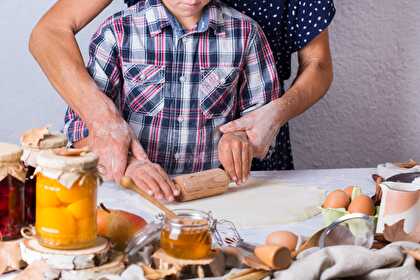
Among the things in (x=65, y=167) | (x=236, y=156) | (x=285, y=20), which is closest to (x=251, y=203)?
(x=236, y=156)

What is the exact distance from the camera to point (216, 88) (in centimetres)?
207

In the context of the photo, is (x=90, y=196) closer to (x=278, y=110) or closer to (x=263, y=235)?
(x=263, y=235)

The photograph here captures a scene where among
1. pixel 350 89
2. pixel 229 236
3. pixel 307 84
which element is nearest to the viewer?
pixel 229 236

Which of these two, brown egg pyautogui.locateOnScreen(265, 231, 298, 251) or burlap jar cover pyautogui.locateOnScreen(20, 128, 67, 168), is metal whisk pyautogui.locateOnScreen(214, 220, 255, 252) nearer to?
brown egg pyautogui.locateOnScreen(265, 231, 298, 251)

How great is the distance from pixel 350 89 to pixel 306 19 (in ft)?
2.51

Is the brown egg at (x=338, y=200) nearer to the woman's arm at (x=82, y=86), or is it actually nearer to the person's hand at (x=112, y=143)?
the woman's arm at (x=82, y=86)

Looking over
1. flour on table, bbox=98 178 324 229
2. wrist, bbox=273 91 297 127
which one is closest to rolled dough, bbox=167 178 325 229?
flour on table, bbox=98 178 324 229

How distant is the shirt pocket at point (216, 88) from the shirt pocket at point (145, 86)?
0.37 feet

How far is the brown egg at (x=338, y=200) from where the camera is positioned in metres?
1.57

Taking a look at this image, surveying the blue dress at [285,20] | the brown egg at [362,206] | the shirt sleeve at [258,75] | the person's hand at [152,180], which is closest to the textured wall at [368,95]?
the blue dress at [285,20]

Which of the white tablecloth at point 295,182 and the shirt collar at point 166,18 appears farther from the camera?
the shirt collar at point 166,18

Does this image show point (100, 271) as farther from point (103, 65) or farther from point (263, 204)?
point (103, 65)

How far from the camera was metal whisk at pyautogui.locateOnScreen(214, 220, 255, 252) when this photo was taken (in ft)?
4.54

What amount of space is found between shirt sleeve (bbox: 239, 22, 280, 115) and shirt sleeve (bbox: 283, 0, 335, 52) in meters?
0.14
